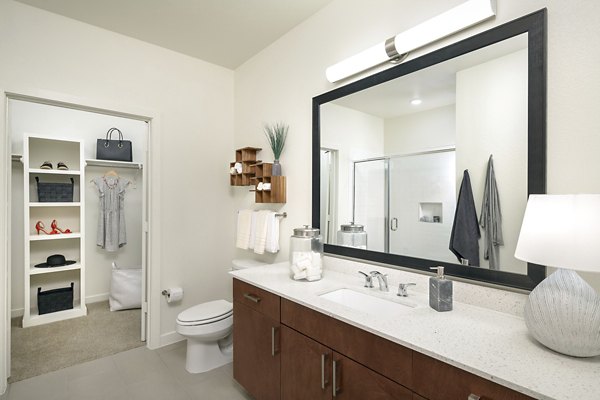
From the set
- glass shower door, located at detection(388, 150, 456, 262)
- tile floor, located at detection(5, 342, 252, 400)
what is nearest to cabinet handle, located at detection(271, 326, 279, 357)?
tile floor, located at detection(5, 342, 252, 400)

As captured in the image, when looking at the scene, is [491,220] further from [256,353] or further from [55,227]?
[55,227]

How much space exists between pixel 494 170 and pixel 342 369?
3.61 feet

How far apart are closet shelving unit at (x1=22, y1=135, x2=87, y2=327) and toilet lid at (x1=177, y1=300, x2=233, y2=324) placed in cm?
188

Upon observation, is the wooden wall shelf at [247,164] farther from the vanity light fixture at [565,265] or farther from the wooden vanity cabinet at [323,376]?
the vanity light fixture at [565,265]

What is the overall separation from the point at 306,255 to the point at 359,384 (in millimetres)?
799

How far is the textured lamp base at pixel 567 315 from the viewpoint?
2.90ft

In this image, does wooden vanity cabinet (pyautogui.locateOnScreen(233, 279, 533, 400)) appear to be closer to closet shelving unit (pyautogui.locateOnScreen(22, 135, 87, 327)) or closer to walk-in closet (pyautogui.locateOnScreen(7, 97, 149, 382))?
walk-in closet (pyautogui.locateOnScreen(7, 97, 149, 382))

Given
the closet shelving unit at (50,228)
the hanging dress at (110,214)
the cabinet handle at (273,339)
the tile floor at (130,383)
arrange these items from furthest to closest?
the hanging dress at (110,214)
the closet shelving unit at (50,228)
the tile floor at (130,383)
the cabinet handle at (273,339)

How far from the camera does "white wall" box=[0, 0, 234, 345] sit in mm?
2189

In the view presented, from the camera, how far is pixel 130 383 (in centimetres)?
217

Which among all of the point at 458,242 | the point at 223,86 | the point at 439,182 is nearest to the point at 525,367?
the point at 458,242

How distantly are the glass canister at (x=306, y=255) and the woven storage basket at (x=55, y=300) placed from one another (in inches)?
117

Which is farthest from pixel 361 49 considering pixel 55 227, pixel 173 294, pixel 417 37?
pixel 55 227

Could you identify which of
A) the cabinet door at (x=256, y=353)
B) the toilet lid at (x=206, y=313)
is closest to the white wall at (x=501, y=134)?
the cabinet door at (x=256, y=353)
